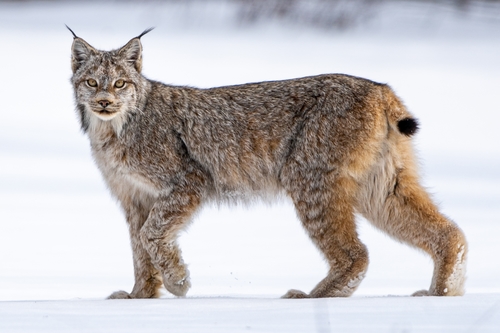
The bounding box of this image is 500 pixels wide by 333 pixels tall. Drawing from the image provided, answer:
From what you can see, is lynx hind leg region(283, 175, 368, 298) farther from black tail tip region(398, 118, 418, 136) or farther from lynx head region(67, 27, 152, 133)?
lynx head region(67, 27, 152, 133)

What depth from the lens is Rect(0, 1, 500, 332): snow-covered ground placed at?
14.9ft

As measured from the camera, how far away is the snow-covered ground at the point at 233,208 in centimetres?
453

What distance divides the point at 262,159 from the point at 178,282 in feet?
2.70

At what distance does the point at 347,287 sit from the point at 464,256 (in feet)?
2.05

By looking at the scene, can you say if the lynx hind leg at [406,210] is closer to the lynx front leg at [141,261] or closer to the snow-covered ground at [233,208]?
the snow-covered ground at [233,208]

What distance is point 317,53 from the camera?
675 inches

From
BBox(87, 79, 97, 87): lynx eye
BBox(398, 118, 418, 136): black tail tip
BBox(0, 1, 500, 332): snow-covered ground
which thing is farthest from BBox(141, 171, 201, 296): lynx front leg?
BBox(398, 118, 418, 136): black tail tip

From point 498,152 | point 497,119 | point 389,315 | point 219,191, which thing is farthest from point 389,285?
point 497,119

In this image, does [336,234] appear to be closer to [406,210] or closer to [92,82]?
[406,210]

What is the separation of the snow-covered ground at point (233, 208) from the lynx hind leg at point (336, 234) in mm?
208

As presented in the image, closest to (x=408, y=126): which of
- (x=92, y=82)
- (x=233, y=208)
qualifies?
(x=233, y=208)

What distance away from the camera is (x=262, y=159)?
599 cm

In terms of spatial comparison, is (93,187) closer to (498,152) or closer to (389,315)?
(498,152)

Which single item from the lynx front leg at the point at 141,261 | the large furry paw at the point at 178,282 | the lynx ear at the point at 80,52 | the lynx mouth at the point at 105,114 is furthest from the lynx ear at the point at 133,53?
the large furry paw at the point at 178,282
